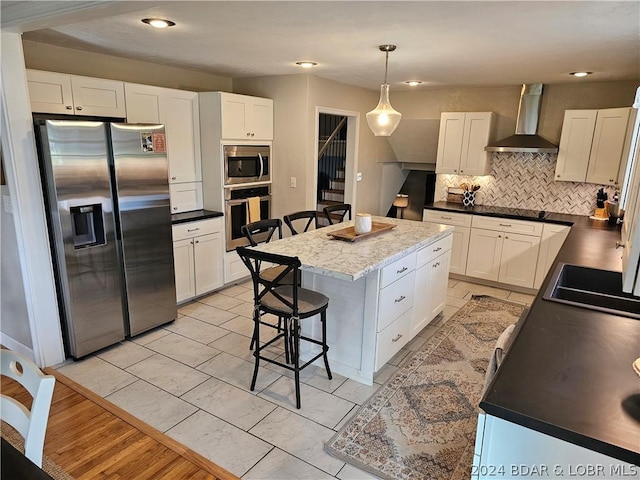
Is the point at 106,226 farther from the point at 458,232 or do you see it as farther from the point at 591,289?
the point at 458,232

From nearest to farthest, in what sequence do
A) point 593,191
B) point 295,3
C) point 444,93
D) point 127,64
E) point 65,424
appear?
1. point 295,3
2. point 65,424
3. point 127,64
4. point 593,191
5. point 444,93

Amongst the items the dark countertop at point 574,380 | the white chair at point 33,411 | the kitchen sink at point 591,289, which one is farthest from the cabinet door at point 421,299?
the white chair at point 33,411

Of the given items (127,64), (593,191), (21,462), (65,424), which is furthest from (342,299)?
(593,191)

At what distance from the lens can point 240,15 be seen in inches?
94.0

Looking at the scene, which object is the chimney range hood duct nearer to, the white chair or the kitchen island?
the kitchen island

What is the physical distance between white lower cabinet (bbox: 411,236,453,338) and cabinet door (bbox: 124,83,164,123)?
110 inches

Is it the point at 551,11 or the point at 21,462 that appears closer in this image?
the point at 21,462

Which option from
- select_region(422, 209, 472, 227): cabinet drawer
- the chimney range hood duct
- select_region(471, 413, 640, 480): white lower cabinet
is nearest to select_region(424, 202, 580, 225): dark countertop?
select_region(422, 209, 472, 227): cabinet drawer

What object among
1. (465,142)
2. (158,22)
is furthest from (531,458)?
(465,142)

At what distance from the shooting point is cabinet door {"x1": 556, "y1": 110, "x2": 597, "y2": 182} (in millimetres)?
4297

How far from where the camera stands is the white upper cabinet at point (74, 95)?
3.09 m

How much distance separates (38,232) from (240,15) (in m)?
1.97

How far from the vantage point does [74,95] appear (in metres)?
3.30

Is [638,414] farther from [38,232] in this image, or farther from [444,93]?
[444,93]
